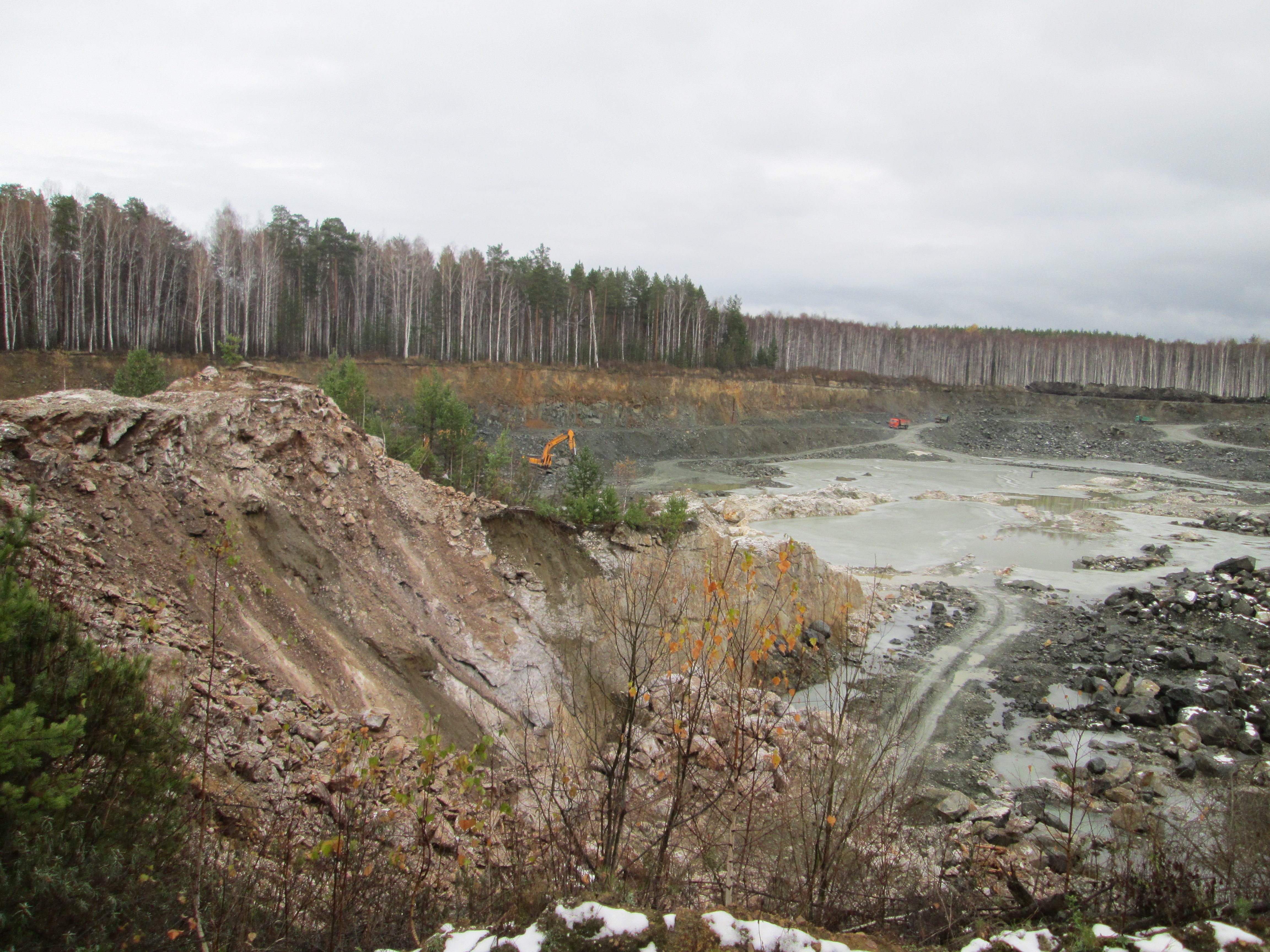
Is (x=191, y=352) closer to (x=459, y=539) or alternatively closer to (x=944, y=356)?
(x=459, y=539)

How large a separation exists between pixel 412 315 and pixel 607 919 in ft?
210

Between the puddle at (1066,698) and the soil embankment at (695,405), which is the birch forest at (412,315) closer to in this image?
the soil embankment at (695,405)

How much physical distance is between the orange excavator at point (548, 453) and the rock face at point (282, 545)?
2346 cm

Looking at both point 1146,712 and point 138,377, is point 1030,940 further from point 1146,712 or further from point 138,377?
point 138,377

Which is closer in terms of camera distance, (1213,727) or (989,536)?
(1213,727)

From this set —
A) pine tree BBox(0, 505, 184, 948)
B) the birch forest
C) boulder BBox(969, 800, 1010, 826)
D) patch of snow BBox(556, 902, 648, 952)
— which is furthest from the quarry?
the birch forest

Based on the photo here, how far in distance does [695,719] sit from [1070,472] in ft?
207

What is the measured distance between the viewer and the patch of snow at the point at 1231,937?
13.7 ft

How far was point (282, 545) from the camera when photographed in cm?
1077

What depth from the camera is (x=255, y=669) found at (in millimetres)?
8148

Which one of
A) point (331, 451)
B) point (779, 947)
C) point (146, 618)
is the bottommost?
point (779, 947)

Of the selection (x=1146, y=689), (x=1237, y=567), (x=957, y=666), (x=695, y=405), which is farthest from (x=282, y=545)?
(x=695, y=405)

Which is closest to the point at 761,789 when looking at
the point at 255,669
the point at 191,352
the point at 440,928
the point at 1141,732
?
the point at 440,928

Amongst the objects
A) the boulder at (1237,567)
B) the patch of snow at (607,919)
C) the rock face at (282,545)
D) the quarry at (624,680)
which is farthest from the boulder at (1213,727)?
the boulder at (1237,567)
